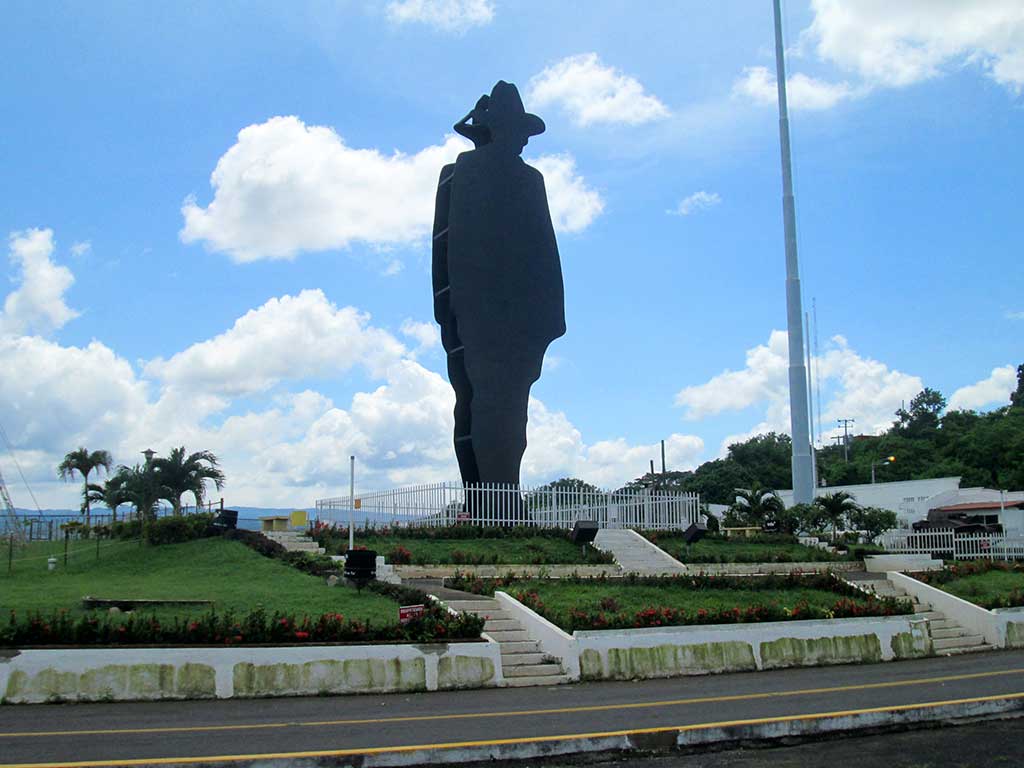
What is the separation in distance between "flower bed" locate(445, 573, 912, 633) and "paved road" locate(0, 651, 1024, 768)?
4.47ft

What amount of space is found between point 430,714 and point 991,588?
14165 mm

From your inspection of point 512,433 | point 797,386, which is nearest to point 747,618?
point 512,433

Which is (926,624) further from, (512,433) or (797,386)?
(797,386)

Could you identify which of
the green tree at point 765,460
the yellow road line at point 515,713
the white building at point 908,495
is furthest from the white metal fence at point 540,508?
the green tree at point 765,460

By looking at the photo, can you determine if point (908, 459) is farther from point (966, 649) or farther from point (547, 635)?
point (547, 635)

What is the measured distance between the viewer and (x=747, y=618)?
1469cm

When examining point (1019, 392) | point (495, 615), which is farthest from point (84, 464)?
point (1019, 392)

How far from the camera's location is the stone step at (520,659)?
12766 mm

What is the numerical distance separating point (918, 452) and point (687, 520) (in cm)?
5282

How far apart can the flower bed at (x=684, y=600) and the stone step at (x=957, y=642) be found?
28.7 inches

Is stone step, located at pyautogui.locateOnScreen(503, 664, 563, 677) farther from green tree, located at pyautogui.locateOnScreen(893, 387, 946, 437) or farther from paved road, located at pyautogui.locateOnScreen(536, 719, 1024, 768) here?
green tree, located at pyautogui.locateOnScreen(893, 387, 946, 437)

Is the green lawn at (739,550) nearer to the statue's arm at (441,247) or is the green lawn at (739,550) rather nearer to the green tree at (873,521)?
the green tree at (873,521)

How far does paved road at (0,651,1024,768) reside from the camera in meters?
8.30

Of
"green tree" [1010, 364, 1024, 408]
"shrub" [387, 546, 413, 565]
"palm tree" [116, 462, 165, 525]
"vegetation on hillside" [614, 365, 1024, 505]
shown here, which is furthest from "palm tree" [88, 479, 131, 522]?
"green tree" [1010, 364, 1024, 408]
